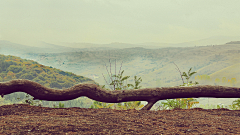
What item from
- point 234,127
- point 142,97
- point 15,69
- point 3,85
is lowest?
point 234,127

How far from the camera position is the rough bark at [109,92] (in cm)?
404

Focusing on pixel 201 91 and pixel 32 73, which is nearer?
pixel 201 91

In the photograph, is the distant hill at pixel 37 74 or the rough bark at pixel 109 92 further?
the distant hill at pixel 37 74

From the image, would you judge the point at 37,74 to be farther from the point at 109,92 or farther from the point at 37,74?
the point at 109,92

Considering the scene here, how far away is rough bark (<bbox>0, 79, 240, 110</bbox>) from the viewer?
4039mm

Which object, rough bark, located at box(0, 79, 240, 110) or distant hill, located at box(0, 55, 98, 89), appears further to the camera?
distant hill, located at box(0, 55, 98, 89)

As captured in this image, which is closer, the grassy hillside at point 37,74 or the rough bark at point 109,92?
the rough bark at point 109,92

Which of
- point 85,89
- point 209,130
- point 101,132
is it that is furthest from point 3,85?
point 209,130

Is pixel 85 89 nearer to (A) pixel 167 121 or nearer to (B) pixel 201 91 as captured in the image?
(A) pixel 167 121

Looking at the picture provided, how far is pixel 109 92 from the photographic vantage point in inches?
164

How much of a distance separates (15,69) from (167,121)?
5308 millimetres

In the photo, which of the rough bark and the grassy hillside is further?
the grassy hillside

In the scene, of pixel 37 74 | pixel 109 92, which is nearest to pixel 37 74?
pixel 37 74

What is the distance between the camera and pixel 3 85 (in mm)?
3977
